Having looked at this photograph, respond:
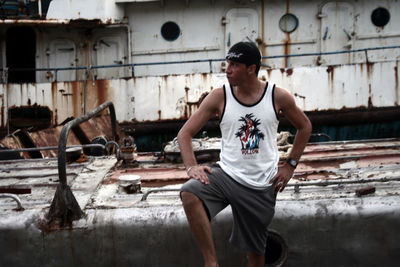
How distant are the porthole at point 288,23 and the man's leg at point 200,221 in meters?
9.38

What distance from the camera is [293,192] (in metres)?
3.68

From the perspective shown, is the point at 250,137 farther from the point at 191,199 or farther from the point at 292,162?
the point at 191,199

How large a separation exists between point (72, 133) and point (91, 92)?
2.96 metres

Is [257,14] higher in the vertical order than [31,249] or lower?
higher

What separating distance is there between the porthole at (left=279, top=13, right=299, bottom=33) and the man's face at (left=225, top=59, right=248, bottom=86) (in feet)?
29.7

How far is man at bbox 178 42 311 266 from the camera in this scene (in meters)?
2.43

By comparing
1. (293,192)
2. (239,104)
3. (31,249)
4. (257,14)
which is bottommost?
(31,249)

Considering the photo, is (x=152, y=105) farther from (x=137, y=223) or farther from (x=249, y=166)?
(x=249, y=166)

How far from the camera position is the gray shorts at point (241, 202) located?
244cm

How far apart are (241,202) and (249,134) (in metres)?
0.41

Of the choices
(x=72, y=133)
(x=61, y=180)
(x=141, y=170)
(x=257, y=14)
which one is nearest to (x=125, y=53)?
(x=257, y=14)

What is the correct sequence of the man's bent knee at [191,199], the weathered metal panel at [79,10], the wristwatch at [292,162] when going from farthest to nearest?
the weathered metal panel at [79,10]
the wristwatch at [292,162]
the man's bent knee at [191,199]

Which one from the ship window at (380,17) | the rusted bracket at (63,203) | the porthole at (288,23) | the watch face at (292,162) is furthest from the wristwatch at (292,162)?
the ship window at (380,17)

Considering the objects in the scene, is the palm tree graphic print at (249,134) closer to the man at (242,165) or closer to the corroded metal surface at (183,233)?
the man at (242,165)
